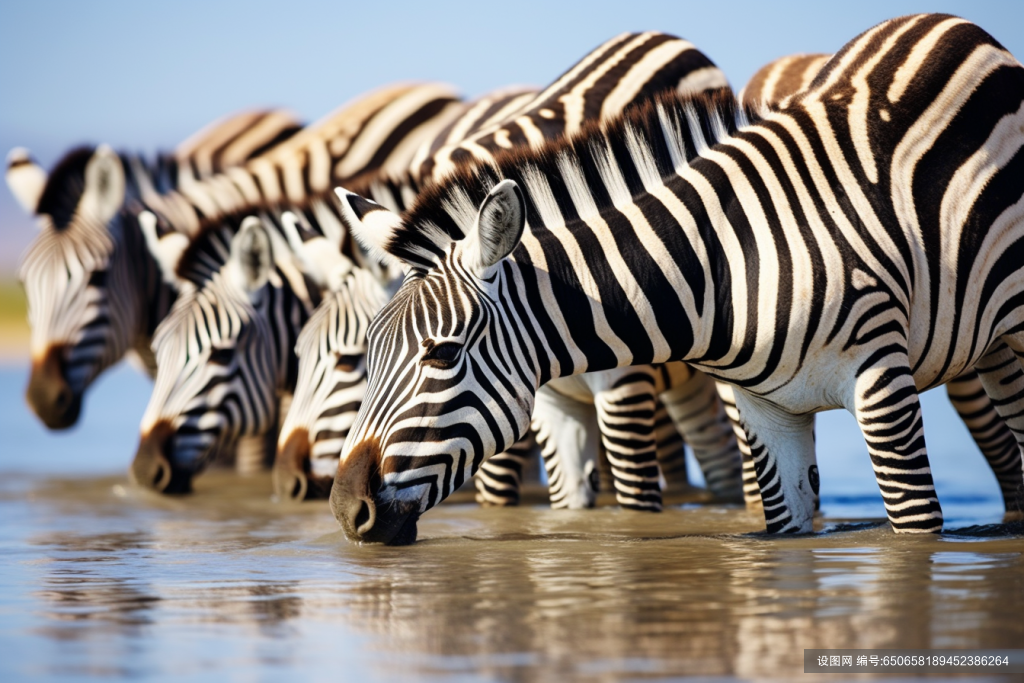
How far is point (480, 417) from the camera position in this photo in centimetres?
523

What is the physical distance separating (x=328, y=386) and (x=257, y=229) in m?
1.55

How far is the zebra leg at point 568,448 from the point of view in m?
7.43

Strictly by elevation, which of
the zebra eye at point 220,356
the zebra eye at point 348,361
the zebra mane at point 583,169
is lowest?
the zebra eye at point 348,361

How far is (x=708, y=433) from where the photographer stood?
8.65m

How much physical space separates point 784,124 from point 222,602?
3099 millimetres

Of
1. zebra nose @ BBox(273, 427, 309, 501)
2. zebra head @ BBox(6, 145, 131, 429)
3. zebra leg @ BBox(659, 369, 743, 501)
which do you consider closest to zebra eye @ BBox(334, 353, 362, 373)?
zebra nose @ BBox(273, 427, 309, 501)

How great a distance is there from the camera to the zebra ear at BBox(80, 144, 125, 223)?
1075cm

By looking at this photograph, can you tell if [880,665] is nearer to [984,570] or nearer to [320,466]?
[984,570]

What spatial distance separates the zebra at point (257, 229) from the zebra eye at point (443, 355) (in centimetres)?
311

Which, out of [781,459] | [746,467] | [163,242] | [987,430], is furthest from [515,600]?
[163,242]

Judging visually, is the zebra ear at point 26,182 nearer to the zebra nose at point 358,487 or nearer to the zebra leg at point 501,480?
the zebra leg at point 501,480

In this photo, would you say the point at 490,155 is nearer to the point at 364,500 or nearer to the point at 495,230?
the point at 495,230

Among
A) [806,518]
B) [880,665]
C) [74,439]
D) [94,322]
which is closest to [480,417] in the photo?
[806,518]

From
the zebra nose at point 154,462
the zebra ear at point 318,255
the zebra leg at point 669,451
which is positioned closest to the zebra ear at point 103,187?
the zebra ear at point 318,255
